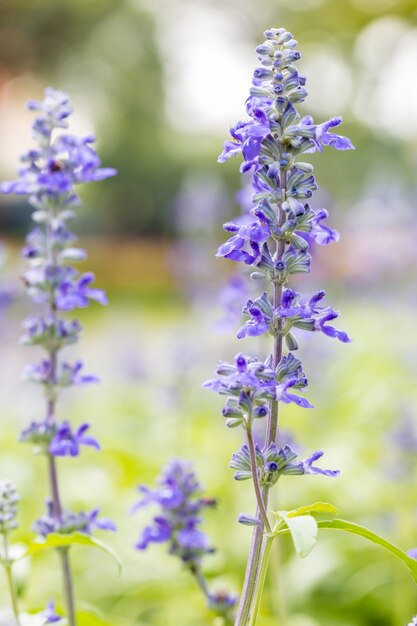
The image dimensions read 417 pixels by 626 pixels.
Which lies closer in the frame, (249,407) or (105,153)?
(249,407)

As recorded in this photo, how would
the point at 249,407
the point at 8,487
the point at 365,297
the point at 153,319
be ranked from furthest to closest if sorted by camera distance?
1. the point at 153,319
2. the point at 365,297
3. the point at 8,487
4. the point at 249,407

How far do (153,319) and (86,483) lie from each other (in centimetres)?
1693

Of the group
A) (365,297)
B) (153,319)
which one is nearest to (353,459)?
(365,297)

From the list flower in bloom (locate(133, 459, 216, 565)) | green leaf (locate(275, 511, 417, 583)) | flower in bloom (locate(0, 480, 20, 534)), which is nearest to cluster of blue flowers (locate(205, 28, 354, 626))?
green leaf (locate(275, 511, 417, 583))

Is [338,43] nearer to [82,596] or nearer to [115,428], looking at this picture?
[115,428]

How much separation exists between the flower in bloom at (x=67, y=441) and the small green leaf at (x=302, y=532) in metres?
0.87

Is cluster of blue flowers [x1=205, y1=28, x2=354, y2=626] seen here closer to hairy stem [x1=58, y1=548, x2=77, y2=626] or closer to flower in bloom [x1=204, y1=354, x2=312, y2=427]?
flower in bloom [x1=204, y1=354, x2=312, y2=427]

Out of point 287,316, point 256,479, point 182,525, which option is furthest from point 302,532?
point 182,525

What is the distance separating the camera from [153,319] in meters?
22.8

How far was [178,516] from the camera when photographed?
113 inches

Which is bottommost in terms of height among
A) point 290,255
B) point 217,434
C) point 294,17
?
point 290,255

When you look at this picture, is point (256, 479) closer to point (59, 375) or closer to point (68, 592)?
point (68, 592)

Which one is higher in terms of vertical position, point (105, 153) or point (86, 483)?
point (105, 153)

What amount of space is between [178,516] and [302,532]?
3.72ft
